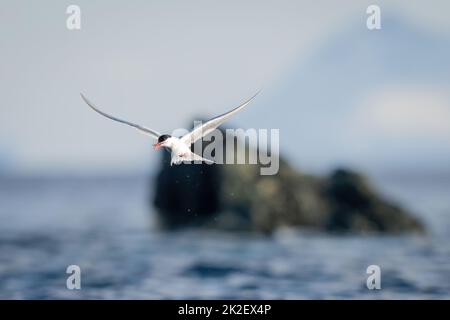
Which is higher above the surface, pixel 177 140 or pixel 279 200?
pixel 177 140

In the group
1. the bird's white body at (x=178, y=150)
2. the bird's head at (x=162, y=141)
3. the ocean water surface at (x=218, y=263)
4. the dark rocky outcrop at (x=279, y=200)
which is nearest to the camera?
the bird's head at (x=162, y=141)

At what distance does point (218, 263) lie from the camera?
28938 mm

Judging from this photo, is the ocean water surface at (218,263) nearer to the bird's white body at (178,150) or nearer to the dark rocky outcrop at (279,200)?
the dark rocky outcrop at (279,200)

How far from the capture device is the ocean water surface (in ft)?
78.5

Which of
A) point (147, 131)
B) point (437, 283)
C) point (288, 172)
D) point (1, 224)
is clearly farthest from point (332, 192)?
point (1, 224)

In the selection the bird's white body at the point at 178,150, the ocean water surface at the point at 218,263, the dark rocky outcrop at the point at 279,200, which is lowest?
the ocean water surface at the point at 218,263

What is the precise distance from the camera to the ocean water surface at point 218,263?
78.5ft

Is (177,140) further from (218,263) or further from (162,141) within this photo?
(218,263)

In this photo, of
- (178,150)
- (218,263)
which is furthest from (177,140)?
(218,263)

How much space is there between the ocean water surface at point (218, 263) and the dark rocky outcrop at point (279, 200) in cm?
51

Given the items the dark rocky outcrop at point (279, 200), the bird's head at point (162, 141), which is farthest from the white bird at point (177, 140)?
the dark rocky outcrop at point (279, 200)

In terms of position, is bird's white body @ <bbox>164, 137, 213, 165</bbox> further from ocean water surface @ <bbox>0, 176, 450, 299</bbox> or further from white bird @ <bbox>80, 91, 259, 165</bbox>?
ocean water surface @ <bbox>0, 176, 450, 299</bbox>

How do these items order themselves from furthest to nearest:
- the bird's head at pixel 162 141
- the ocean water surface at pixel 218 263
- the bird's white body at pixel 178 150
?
the ocean water surface at pixel 218 263
the bird's white body at pixel 178 150
the bird's head at pixel 162 141

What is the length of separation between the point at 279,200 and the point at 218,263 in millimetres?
3490
